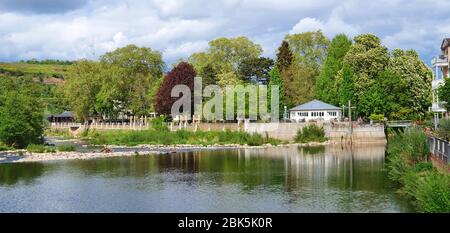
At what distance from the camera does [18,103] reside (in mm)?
60156

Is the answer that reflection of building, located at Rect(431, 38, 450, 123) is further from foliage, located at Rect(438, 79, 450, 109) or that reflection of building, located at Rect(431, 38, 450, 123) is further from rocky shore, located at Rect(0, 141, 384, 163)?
rocky shore, located at Rect(0, 141, 384, 163)

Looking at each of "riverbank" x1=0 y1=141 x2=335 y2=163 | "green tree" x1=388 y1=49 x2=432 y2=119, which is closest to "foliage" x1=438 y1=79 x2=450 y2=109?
"riverbank" x1=0 y1=141 x2=335 y2=163

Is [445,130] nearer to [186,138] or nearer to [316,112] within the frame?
[186,138]

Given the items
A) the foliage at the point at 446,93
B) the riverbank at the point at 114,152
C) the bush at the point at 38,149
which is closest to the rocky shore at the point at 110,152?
the riverbank at the point at 114,152

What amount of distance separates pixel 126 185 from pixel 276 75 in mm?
47642

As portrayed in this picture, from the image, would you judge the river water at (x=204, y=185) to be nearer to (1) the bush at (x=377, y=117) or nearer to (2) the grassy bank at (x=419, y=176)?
(2) the grassy bank at (x=419, y=176)

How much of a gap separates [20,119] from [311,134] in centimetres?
3323

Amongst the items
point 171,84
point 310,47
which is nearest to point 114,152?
point 171,84

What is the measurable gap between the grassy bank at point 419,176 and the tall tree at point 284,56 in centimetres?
4978

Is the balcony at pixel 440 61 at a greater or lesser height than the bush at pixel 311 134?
greater

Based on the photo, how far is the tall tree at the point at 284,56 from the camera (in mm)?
90825

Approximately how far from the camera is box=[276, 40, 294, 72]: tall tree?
90825 millimetres
